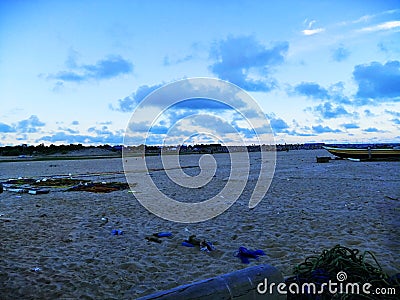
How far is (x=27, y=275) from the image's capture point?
445 cm

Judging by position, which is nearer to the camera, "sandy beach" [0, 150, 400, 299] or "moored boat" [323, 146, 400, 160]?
"sandy beach" [0, 150, 400, 299]

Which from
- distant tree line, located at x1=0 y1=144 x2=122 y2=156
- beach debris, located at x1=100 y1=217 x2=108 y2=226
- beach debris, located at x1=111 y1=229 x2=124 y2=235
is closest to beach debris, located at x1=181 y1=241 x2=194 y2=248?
beach debris, located at x1=111 y1=229 x2=124 y2=235

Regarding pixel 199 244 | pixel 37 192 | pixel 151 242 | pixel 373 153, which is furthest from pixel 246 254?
pixel 373 153

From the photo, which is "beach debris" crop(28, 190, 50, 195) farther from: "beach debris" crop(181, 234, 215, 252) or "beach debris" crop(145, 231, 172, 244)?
"beach debris" crop(181, 234, 215, 252)

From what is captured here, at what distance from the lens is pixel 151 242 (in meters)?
5.98

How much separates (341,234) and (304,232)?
657 millimetres

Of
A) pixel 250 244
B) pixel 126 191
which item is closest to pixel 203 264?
pixel 250 244

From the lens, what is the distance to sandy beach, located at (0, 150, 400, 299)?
428 cm

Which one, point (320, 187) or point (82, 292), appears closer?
point (82, 292)

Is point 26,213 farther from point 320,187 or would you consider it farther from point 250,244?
point 320,187

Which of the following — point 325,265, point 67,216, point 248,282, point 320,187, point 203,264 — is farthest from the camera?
point 320,187

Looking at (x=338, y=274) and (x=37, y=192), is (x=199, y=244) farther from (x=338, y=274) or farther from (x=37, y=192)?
(x=37, y=192)

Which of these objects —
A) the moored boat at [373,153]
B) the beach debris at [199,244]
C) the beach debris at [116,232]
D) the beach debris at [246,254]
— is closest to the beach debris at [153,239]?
the beach debris at [199,244]

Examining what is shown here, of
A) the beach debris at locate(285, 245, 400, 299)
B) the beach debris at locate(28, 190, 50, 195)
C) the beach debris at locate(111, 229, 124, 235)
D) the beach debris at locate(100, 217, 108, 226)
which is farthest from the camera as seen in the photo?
the beach debris at locate(28, 190, 50, 195)
